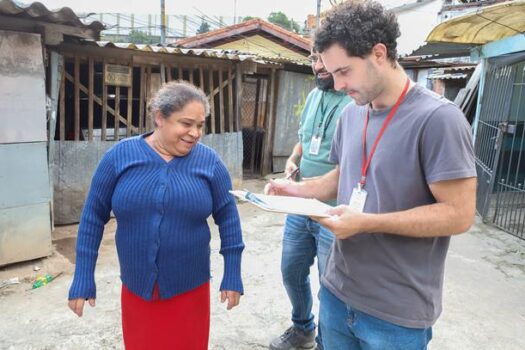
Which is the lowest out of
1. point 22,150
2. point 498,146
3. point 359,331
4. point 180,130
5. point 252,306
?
point 252,306

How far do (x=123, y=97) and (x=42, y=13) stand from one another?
111 inches

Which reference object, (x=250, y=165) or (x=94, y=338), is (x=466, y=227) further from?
(x=250, y=165)

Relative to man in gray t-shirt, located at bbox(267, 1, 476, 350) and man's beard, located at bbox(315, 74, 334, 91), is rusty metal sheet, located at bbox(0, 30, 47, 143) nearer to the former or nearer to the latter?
man's beard, located at bbox(315, 74, 334, 91)

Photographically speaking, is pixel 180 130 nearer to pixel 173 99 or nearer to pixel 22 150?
pixel 173 99

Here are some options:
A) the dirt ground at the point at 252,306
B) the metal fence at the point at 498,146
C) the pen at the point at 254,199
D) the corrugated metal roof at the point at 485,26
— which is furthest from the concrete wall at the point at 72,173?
the metal fence at the point at 498,146

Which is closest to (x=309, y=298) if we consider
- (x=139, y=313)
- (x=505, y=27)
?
(x=139, y=313)

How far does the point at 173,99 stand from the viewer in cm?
205

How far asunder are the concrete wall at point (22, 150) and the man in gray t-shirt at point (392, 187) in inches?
147

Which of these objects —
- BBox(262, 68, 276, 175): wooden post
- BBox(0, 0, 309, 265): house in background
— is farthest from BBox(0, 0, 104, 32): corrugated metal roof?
BBox(262, 68, 276, 175): wooden post

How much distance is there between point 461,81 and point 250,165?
8127 mm

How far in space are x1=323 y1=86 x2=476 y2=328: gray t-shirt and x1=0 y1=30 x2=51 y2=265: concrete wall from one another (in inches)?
149

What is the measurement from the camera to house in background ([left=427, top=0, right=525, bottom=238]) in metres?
5.94

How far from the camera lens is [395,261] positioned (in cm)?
144

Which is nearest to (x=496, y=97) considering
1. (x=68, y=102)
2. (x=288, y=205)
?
(x=288, y=205)
